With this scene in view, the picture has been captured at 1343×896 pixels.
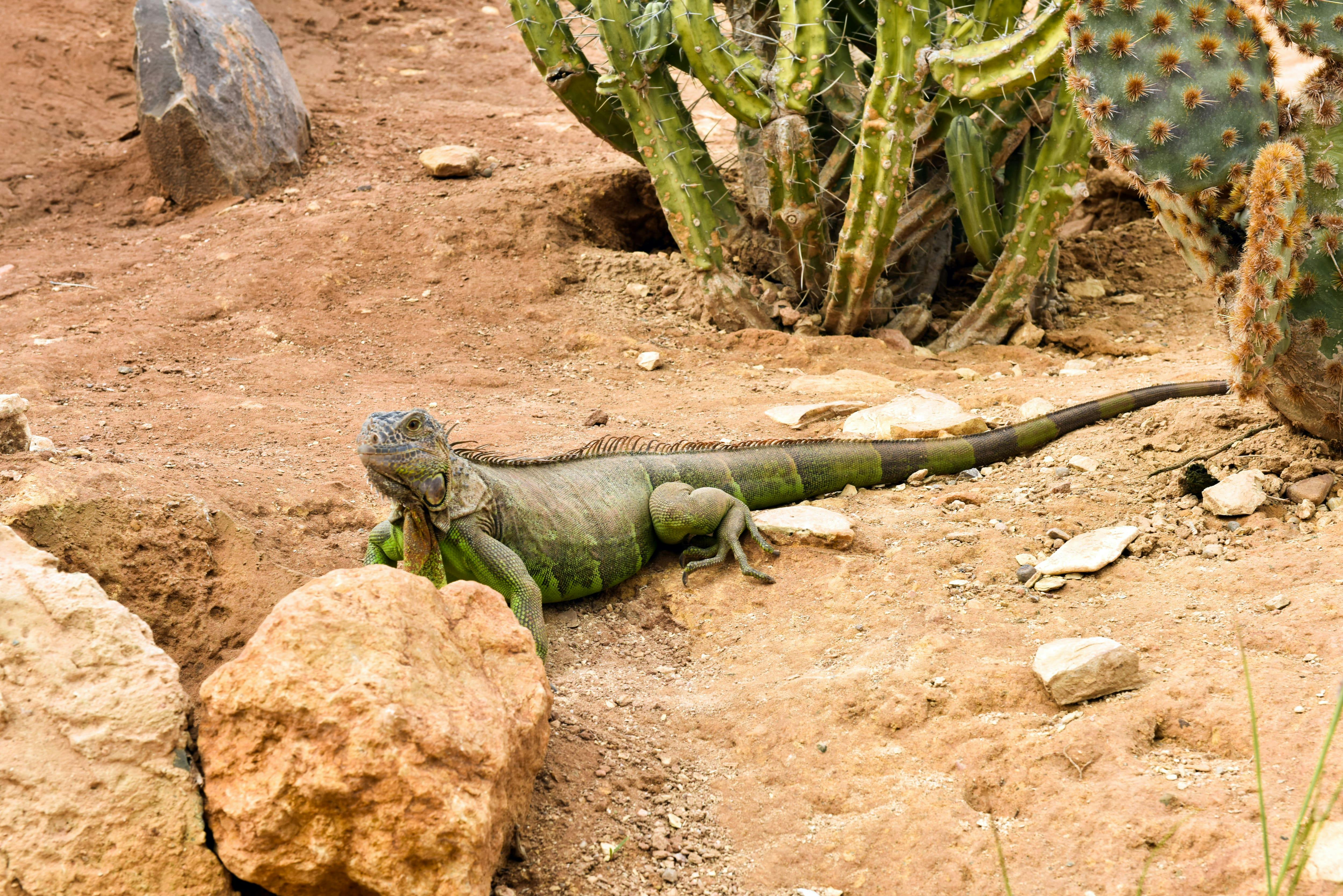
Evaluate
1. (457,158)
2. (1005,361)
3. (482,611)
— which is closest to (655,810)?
(482,611)

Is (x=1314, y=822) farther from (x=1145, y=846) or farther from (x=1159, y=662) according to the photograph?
(x=1159, y=662)

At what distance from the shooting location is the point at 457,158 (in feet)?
34.8

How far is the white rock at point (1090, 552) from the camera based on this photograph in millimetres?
4141

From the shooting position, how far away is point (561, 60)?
312 inches

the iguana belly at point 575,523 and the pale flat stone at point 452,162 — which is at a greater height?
the pale flat stone at point 452,162

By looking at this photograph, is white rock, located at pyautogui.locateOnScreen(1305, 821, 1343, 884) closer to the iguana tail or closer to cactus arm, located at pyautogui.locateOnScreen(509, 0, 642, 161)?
the iguana tail

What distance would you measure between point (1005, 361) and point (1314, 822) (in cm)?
534

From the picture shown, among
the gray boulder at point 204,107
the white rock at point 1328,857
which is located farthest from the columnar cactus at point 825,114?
the white rock at point 1328,857

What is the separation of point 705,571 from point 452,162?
22.9 feet

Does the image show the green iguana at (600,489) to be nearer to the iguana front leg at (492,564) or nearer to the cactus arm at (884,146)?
the iguana front leg at (492,564)

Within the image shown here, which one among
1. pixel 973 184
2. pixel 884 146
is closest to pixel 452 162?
pixel 884 146

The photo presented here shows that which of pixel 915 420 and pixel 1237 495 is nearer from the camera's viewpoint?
pixel 1237 495

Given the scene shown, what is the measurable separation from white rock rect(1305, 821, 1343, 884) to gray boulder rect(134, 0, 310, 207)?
10.5 meters

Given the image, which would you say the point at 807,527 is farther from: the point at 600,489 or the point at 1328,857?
the point at 1328,857
